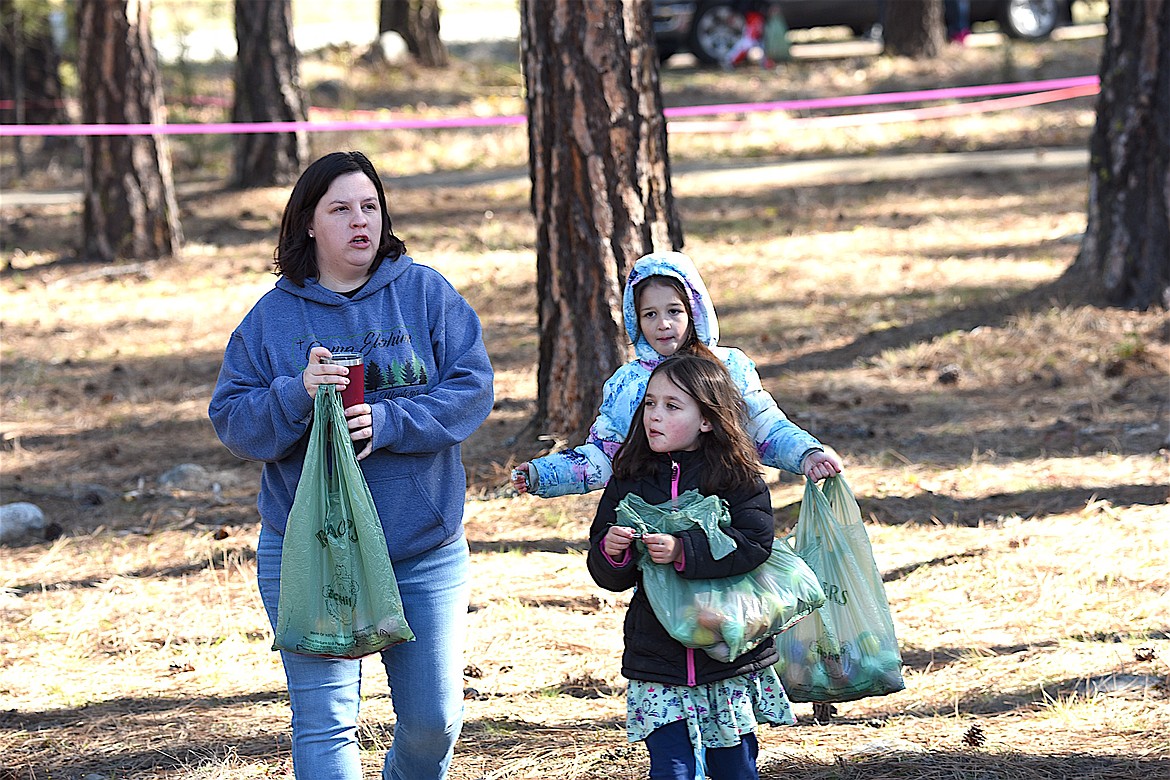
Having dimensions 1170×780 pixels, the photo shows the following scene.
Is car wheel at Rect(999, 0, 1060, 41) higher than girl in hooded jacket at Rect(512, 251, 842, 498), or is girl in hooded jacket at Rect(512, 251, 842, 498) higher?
car wheel at Rect(999, 0, 1060, 41)

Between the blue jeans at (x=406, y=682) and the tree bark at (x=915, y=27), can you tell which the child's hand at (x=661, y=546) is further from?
the tree bark at (x=915, y=27)

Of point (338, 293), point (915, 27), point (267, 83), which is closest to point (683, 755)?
point (338, 293)

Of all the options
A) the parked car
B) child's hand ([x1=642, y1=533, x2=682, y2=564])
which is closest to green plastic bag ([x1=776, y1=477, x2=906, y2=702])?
child's hand ([x1=642, y1=533, x2=682, y2=564])

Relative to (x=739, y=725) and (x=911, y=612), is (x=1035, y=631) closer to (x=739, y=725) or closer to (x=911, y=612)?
(x=911, y=612)

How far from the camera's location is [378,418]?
9.93 ft

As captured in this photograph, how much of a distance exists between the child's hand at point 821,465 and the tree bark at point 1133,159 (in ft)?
18.4

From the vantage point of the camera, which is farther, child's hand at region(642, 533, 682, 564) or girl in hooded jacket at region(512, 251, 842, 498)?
girl in hooded jacket at region(512, 251, 842, 498)

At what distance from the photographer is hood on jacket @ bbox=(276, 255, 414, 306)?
3.15 meters

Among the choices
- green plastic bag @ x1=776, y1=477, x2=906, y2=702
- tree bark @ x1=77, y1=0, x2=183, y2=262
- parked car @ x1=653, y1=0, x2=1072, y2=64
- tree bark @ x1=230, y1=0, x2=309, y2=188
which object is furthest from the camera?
parked car @ x1=653, y1=0, x2=1072, y2=64

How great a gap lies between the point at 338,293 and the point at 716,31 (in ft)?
55.7

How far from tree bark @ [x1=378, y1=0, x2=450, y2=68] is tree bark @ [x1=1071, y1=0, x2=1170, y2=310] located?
12.8 m

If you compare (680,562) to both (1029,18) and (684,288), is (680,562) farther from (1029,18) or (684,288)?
(1029,18)

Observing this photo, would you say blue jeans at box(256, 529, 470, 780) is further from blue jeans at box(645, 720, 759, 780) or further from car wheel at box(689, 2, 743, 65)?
car wheel at box(689, 2, 743, 65)

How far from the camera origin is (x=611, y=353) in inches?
249
